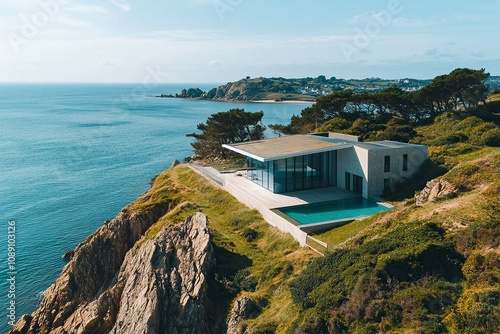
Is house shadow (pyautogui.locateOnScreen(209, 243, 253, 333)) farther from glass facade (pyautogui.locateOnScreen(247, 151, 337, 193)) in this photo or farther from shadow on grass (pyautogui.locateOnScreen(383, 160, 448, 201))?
shadow on grass (pyautogui.locateOnScreen(383, 160, 448, 201))

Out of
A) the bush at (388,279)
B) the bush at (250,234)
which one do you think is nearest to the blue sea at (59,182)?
the bush at (250,234)

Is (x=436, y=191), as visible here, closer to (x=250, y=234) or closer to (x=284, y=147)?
(x=250, y=234)

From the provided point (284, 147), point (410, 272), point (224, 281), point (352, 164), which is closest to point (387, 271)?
point (410, 272)

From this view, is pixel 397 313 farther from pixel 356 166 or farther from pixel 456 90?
pixel 456 90

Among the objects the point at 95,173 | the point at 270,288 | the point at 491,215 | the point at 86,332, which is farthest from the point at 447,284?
the point at 95,173

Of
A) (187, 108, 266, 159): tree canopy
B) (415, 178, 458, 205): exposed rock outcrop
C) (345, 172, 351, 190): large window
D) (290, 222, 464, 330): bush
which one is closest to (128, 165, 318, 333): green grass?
(290, 222, 464, 330): bush

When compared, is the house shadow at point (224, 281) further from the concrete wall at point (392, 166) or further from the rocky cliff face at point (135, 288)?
the concrete wall at point (392, 166)
